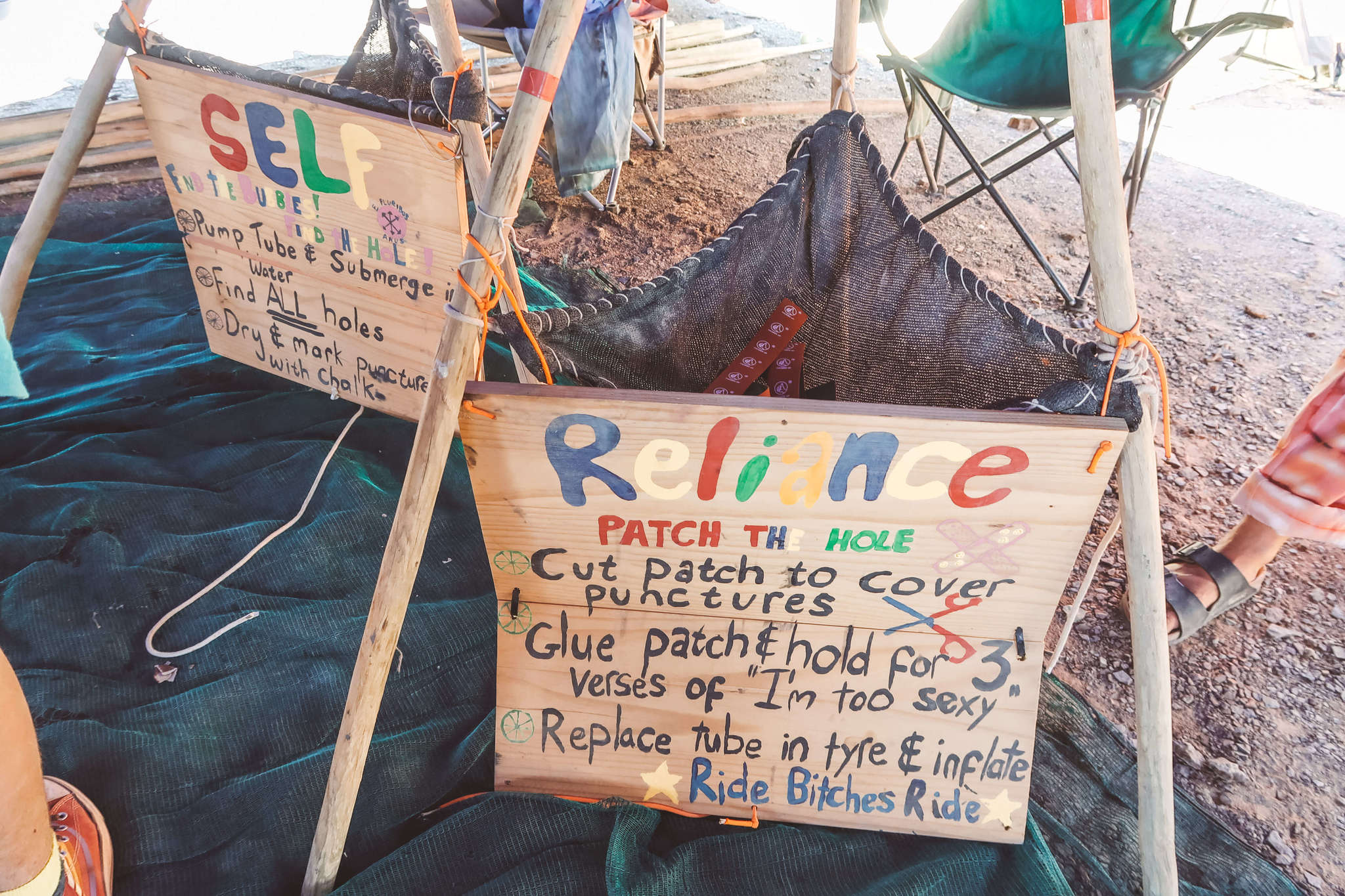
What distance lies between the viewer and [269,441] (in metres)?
2.13

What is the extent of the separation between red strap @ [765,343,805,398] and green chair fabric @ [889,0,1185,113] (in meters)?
1.83

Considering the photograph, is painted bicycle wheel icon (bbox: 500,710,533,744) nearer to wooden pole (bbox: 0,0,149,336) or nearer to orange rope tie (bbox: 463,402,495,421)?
orange rope tie (bbox: 463,402,495,421)

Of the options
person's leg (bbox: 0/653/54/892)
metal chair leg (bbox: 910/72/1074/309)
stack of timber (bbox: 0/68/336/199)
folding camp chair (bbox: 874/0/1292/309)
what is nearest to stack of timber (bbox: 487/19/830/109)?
stack of timber (bbox: 0/68/336/199)

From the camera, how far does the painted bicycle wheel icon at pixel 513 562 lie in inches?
47.7

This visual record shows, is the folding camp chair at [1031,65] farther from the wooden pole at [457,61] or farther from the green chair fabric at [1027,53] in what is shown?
the wooden pole at [457,61]

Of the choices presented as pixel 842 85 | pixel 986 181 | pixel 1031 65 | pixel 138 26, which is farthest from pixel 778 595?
pixel 1031 65

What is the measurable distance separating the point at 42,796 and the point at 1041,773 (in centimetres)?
168

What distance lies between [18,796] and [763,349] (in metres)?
1.31

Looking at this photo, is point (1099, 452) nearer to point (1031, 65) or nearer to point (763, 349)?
point (763, 349)

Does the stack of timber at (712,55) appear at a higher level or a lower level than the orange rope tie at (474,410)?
higher

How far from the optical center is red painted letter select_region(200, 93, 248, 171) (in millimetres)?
1788

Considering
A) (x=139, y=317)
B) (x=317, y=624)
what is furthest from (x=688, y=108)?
(x=317, y=624)

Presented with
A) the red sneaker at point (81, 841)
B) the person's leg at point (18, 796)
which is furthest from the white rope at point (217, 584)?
the person's leg at point (18, 796)

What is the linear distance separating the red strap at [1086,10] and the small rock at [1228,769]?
1.45 metres
